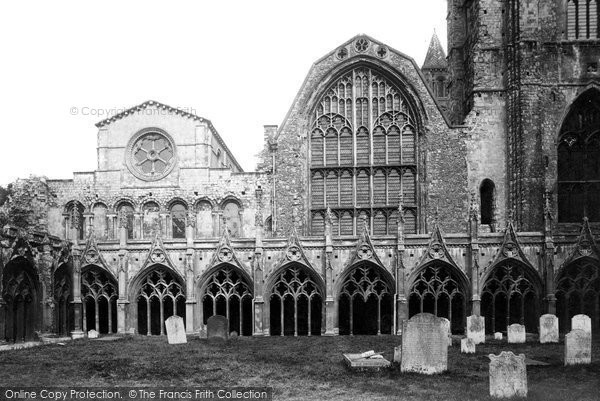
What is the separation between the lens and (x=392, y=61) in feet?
107

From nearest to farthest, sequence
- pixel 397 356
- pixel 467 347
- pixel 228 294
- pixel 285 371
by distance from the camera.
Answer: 1. pixel 285 371
2. pixel 397 356
3. pixel 467 347
4. pixel 228 294

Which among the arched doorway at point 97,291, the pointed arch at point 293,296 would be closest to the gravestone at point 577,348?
the pointed arch at point 293,296

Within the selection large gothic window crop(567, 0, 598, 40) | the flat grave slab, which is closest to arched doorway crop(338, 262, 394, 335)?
the flat grave slab

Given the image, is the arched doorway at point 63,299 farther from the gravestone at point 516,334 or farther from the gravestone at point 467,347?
the gravestone at point 516,334

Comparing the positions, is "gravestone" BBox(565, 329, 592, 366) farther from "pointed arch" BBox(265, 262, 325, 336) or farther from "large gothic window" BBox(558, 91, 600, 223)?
"large gothic window" BBox(558, 91, 600, 223)

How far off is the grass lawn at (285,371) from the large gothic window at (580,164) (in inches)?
407

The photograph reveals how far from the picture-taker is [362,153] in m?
32.8

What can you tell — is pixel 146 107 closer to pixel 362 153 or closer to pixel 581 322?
pixel 362 153

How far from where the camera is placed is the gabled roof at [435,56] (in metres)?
56.4

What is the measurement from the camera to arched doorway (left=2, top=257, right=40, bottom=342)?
24.0 meters

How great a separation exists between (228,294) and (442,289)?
350 inches

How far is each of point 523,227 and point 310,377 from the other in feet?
57.7

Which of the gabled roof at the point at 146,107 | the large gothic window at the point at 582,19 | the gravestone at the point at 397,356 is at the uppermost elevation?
the large gothic window at the point at 582,19

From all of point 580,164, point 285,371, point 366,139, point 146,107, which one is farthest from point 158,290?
point 580,164
